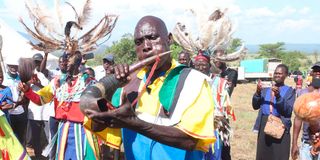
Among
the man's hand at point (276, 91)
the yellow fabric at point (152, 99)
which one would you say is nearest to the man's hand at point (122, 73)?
the yellow fabric at point (152, 99)

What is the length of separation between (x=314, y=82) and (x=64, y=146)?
12.4ft

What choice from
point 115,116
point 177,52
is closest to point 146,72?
point 115,116

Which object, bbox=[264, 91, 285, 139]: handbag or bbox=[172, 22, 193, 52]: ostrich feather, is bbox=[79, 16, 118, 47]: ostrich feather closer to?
bbox=[172, 22, 193, 52]: ostrich feather

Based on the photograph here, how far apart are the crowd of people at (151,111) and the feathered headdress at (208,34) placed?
0.66ft

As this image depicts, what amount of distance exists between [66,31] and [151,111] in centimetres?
333

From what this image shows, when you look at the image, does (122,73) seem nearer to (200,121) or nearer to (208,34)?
(200,121)

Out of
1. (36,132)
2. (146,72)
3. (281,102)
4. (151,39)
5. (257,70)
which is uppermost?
(151,39)

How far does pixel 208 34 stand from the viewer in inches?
249

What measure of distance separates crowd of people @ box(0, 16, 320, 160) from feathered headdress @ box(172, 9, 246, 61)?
0.20 m

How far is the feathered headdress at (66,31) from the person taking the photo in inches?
209

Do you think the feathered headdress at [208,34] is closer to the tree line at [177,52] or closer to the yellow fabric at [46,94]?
the tree line at [177,52]

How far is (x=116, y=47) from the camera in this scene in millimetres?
28078

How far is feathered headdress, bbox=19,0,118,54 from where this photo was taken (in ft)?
17.4

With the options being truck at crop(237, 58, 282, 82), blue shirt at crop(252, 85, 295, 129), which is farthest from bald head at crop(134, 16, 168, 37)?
truck at crop(237, 58, 282, 82)
